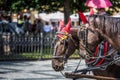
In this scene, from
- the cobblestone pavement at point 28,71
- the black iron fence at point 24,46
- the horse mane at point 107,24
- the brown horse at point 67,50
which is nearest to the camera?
the horse mane at point 107,24

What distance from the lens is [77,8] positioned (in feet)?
74.2

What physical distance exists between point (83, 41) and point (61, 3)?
15.5 m

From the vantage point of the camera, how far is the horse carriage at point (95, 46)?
648 centimetres

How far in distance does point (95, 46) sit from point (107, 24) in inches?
18.2

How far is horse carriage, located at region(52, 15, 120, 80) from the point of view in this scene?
21.3 feet

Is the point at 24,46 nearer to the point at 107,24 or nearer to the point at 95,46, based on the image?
the point at 95,46

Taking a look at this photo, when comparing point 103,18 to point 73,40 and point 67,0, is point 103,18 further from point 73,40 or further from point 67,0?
point 67,0

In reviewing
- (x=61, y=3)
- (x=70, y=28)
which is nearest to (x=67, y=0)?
(x=61, y=3)

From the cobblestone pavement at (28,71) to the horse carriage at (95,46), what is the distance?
3816 mm

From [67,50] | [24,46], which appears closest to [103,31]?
[67,50]

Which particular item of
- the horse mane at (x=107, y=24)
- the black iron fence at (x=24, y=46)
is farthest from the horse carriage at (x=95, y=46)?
the black iron fence at (x=24, y=46)

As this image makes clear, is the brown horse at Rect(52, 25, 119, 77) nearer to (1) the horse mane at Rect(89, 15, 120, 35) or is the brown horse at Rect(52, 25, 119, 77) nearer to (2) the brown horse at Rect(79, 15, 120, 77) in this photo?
(2) the brown horse at Rect(79, 15, 120, 77)

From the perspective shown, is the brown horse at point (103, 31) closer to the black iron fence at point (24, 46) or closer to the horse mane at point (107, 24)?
the horse mane at point (107, 24)

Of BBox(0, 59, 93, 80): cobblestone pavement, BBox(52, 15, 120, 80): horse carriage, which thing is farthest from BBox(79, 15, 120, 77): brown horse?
BBox(0, 59, 93, 80): cobblestone pavement
